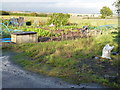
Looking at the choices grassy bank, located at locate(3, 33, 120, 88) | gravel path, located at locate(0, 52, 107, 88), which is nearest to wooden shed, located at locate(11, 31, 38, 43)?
grassy bank, located at locate(3, 33, 120, 88)

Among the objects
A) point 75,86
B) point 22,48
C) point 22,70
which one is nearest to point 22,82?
point 22,70

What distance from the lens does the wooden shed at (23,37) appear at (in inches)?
419

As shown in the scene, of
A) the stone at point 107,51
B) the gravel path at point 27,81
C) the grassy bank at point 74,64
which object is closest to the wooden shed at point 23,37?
the grassy bank at point 74,64

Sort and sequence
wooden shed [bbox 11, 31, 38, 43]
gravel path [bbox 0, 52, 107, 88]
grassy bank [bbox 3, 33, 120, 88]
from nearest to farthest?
gravel path [bbox 0, 52, 107, 88] < grassy bank [bbox 3, 33, 120, 88] < wooden shed [bbox 11, 31, 38, 43]

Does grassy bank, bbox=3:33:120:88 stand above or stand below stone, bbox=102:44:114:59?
below

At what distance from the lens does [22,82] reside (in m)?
4.84

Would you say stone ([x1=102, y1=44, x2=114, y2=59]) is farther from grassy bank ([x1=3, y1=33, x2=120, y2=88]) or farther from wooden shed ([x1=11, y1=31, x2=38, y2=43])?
wooden shed ([x1=11, y1=31, x2=38, y2=43])

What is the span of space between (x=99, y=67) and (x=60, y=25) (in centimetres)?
1493

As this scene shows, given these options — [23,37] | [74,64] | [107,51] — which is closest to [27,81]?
[74,64]

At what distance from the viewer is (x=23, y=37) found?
1089 centimetres

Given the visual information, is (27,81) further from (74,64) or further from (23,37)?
(23,37)

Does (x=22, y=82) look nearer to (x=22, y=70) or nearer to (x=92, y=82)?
(x=22, y=70)

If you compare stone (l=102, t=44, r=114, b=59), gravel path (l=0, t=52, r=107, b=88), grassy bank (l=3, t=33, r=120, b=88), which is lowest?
gravel path (l=0, t=52, r=107, b=88)

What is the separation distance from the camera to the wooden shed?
1064cm
